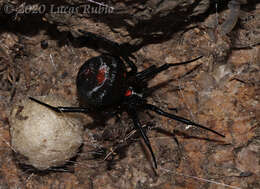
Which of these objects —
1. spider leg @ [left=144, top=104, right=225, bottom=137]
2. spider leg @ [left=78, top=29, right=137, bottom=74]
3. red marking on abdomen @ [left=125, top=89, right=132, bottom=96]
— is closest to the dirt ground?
spider leg @ [left=78, top=29, right=137, bottom=74]

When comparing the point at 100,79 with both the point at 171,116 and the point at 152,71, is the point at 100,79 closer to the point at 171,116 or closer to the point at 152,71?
the point at 152,71

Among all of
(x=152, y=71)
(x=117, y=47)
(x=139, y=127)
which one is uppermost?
(x=117, y=47)

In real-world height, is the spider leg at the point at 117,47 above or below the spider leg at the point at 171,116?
above

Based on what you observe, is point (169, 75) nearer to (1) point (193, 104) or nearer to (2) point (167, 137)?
(1) point (193, 104)

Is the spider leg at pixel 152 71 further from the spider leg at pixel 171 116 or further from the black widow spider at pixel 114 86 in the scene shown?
the spider leg at pixel 171 116

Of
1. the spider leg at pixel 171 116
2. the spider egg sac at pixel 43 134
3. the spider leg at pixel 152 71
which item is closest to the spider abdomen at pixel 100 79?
the spider leg at pixel 152 71

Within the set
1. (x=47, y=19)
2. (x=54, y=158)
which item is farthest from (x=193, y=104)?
(x=47, y=19)

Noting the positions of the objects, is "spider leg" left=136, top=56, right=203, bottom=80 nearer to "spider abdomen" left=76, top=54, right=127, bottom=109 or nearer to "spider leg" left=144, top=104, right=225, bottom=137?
"spider abdomen" left=76, top=54, right=127, bottom=109

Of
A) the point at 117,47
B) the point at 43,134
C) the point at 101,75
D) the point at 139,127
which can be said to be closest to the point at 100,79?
the point at 101,75
